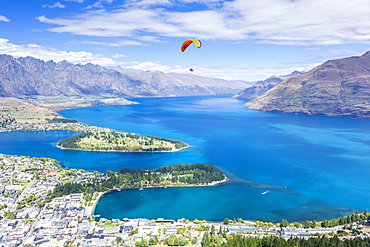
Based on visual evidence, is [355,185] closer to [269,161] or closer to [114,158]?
[269,161]

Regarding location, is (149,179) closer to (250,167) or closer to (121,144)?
(250,167)

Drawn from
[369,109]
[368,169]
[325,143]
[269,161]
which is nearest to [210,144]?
[269,161]

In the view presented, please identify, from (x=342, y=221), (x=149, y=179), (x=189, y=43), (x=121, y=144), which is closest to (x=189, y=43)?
(x=189, y=43)

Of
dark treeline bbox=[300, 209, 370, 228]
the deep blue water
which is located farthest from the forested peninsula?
dark treeline bbox=[300, 209, 370, 228]

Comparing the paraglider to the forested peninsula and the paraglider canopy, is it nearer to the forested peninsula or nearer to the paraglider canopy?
the paraglider canopy

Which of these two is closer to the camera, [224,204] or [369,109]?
[224,204]

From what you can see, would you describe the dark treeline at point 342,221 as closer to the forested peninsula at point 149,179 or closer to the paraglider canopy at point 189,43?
the forested peninsula at point 149,179

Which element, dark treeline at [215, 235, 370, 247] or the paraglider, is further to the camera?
the paraglider
